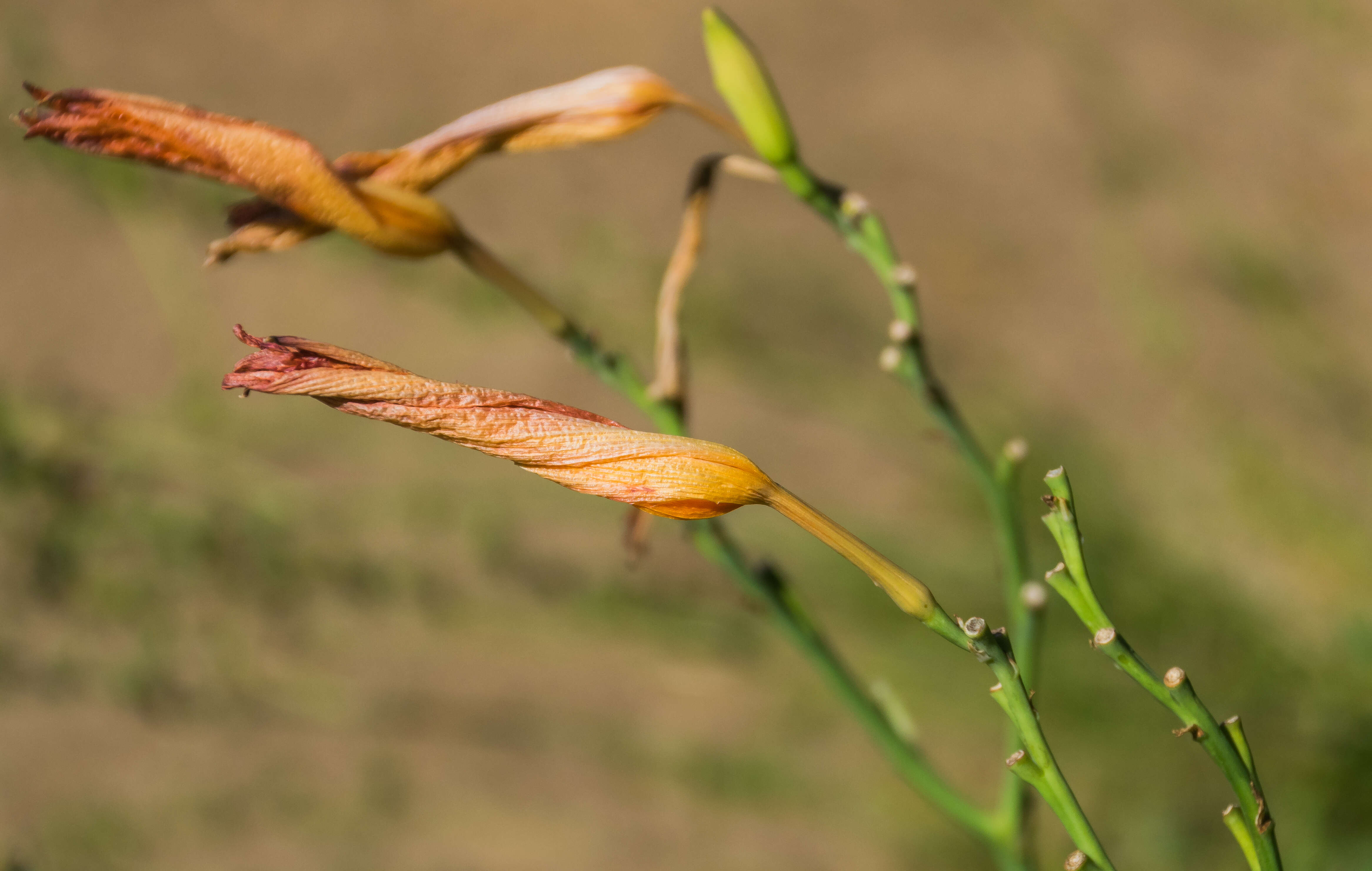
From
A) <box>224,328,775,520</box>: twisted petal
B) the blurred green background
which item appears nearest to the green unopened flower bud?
→ <box>224,328,775,520</box>: twisted petal

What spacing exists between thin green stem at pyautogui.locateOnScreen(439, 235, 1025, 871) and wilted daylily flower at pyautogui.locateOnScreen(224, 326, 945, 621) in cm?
9

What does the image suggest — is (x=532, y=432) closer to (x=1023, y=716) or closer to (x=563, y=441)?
(x=563, y=441)

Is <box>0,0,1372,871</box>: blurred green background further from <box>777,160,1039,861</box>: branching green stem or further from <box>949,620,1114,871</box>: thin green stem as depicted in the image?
<box>949,620,1114,871</box>: thin green stem

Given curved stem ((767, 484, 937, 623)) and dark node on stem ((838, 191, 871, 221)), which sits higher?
dark node on stem ((838, 191, 871, 221))

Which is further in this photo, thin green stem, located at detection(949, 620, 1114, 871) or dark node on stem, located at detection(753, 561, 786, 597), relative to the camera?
dark node on stem, located at detection(753, 561, 786, 597)

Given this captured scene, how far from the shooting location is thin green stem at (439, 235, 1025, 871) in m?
0.29

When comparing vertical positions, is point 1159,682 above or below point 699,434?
below

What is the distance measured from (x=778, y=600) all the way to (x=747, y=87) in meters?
0.16

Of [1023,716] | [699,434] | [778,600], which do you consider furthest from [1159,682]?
[699,434]

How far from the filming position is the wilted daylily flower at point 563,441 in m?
0.19

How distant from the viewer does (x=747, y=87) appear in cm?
27

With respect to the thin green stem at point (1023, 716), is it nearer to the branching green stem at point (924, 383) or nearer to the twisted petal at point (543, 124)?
the branching green stem at point (924, 383)

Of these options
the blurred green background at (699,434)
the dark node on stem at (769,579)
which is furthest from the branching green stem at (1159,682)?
the blurred green background at (699,434)

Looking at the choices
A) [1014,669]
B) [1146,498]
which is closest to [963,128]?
[1146,498]
